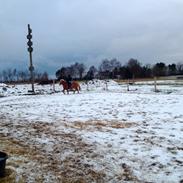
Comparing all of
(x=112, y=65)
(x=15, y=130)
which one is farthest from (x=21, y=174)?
(x=112, y=65)

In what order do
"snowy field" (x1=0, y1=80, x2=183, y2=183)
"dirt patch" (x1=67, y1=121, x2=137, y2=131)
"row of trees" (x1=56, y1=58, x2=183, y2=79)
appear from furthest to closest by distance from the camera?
"row of trees" (x1=56, y1=58, x2=183, y2=79) → "dirt patch" (x1=67, y1=121, x2=137, y2=131) → "snowy field" (x1=0, y1=80, x2=183, y2=183)

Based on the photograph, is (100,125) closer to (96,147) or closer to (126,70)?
(96,147)

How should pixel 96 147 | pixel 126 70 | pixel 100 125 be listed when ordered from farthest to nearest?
pixel 126 70, pixel 100 125, pixel 96 147

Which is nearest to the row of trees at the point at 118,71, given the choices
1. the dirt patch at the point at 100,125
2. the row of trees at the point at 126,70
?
the row of trees at the point at 126,70

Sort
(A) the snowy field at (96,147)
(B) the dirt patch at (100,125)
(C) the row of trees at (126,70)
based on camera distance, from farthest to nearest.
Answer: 1. (C) the row of trees at (126,70)
2. (B) the dirt patch at (100,125)
3. (A) the snowy field at (96,147)

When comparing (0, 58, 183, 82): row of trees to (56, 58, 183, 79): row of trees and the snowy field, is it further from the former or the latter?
the snowy field

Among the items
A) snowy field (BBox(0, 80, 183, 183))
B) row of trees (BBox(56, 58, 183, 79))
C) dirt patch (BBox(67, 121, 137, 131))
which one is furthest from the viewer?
row of trees (BBox(56, 58, 183, 79))

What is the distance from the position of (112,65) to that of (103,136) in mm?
113024

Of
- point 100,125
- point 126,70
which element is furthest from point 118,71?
point 100,125

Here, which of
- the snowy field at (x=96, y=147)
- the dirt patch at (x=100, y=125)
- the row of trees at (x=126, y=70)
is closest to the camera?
the snowy field at (x=96, y=147)

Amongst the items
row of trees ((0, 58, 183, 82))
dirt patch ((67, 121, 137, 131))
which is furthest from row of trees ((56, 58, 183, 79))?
dirt patch ((67, 121, 137, 131))

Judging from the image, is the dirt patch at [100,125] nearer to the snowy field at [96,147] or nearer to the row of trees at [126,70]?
the snowy field at [96,147]

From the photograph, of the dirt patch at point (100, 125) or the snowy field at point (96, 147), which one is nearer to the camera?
the snowy field at point (96, 147)

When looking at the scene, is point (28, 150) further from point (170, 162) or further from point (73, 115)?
point (73, 115)
